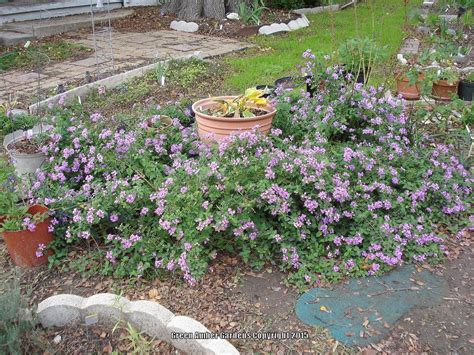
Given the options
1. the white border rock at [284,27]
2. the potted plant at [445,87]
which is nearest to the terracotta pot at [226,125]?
the potted plant at [445,87]

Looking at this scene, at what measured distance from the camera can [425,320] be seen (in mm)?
2479

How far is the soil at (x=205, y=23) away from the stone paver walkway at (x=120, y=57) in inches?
16.0

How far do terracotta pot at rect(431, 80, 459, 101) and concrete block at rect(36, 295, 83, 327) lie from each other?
441cm

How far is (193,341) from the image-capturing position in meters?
2.25

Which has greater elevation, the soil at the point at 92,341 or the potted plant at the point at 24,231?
the potted plant at the point at 24,231

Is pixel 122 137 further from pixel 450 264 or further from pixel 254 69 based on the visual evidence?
pixel 254 69

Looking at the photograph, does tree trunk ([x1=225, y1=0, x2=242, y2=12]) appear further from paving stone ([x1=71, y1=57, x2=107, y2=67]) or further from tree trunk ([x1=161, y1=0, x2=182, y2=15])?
paving stone ([x1=71, y1=57, x2=107, y2=67])

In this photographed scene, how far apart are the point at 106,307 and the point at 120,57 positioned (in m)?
5.66

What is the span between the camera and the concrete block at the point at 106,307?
2432 millimetres

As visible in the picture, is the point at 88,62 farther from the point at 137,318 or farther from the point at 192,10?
the point at 137,318

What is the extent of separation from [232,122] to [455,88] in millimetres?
3038

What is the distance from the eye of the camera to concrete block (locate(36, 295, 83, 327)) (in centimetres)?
247

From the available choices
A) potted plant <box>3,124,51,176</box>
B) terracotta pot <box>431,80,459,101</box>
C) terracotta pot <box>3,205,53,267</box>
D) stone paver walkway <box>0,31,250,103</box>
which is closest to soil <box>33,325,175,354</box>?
terracotta pot <box>3,205,53,267</box>

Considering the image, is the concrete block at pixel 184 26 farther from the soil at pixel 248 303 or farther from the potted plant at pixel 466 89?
the soil at pixel 248 303
